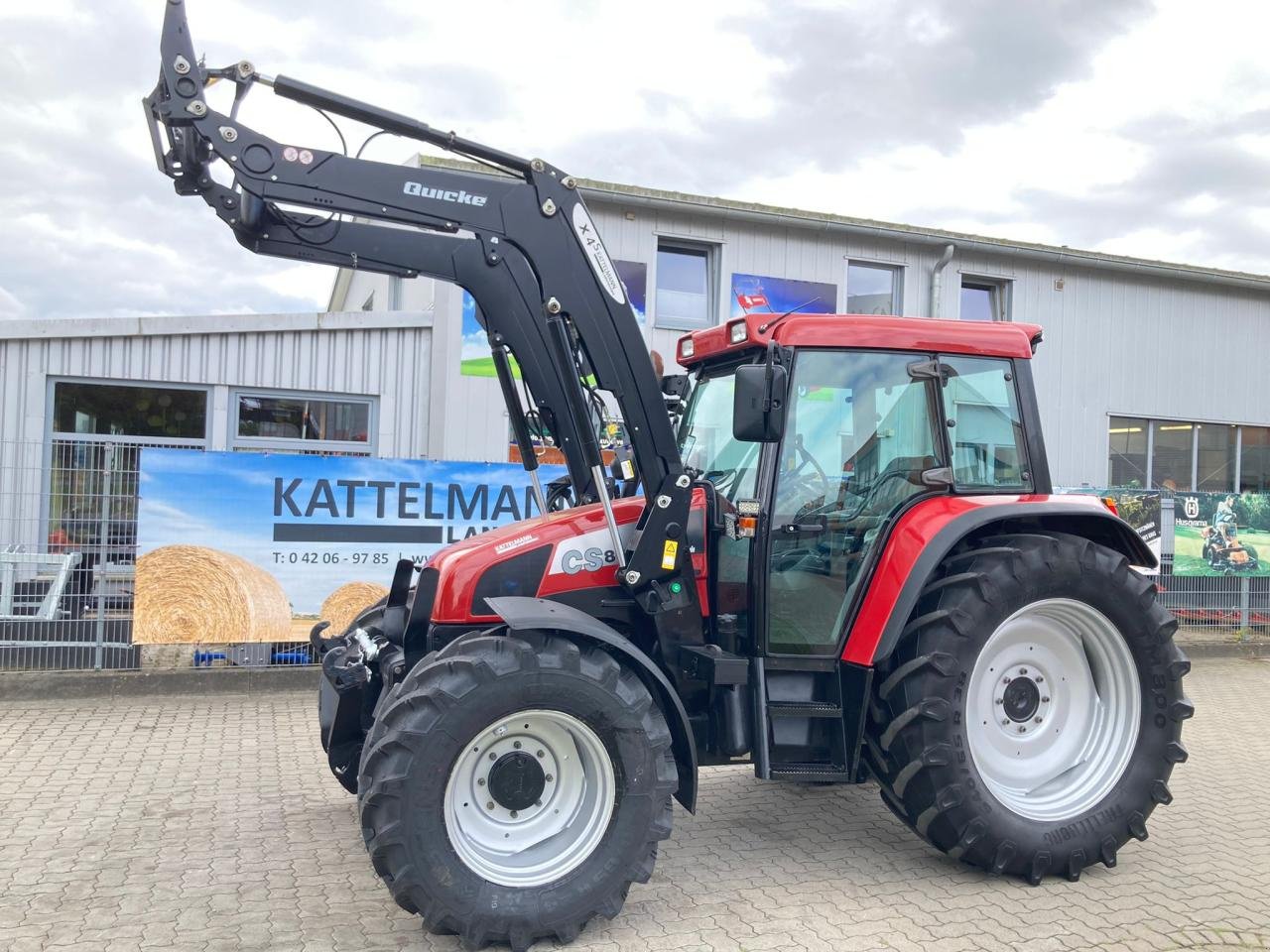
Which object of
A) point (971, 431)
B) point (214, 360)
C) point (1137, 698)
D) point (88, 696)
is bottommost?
point (88, 696)

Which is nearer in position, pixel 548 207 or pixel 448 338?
pixel 548 207

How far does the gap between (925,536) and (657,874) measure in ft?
6.02

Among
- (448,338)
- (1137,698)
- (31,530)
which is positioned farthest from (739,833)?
(448,338)

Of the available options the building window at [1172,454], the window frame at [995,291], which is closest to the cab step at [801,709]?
the window frame at [995,291]

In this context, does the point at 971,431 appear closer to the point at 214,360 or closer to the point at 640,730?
the point at 640,730

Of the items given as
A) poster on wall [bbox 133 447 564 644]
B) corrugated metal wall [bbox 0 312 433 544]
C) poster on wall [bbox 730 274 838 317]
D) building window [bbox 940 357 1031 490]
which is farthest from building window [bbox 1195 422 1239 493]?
building window [bbox 940 357 1031 490]

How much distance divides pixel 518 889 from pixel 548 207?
8.50 feet

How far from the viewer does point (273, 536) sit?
27.1ft

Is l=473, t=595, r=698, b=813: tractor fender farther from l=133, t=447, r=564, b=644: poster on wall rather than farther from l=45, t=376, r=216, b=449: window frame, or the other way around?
l=45, t=376, r=216, b=449: window frame

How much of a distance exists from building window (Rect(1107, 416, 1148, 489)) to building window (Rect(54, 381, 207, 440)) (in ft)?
39.3

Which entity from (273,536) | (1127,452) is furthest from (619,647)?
(1127,452)

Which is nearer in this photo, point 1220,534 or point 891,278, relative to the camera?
point 1220,534

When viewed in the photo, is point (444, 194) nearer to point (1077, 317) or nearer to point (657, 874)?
point (657, 874)

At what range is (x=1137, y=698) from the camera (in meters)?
4.68
